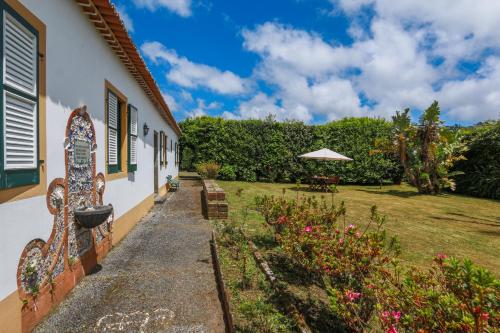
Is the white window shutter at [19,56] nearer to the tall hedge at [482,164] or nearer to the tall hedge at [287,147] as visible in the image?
the tall hedge at [287,147]

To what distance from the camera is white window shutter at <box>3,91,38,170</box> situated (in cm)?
245

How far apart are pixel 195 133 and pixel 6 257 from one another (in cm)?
1872

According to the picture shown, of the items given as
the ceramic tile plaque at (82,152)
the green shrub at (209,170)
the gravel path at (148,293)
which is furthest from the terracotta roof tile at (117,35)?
the green shrub at (209,170)

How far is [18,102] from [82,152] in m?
1.57

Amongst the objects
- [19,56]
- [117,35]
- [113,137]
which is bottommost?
[113,137]

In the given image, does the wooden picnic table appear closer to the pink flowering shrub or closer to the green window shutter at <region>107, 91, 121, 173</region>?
the pink flowering shrub

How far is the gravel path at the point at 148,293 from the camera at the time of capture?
3.07 metres

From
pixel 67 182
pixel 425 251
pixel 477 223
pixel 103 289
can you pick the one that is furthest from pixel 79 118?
pixel 477 223

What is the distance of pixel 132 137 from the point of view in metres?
6.86

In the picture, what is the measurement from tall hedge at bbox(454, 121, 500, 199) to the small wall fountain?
19339 millimetres

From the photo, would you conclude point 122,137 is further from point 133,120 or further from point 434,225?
point 434,225

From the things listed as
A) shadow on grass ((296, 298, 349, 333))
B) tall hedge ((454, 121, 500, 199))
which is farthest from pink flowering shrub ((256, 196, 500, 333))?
tall hedge ((454, 121, 500, 199))

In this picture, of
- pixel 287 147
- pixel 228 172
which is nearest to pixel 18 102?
pixel 228 172

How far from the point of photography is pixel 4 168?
2367 mm
